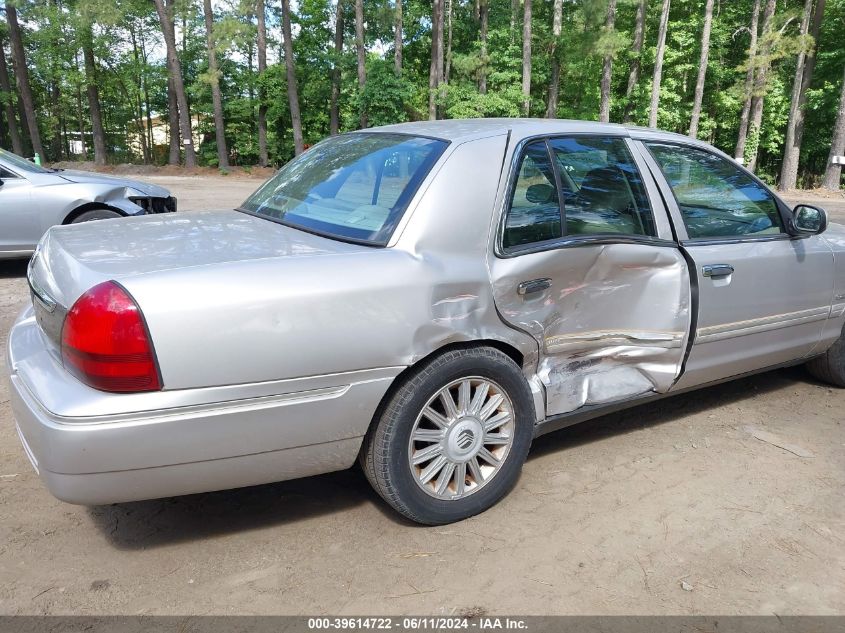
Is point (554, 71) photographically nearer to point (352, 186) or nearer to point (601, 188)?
point (601, 188)

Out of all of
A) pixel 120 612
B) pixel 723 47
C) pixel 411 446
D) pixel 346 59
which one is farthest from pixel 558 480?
pixel 723 47

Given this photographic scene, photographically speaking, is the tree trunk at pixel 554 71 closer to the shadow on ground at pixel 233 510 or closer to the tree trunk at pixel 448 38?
the tree trunk at pixel 448 38

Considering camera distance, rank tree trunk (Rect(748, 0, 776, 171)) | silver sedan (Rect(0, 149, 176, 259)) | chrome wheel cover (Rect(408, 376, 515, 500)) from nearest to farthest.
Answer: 1. chrome wheel cover (Rect(408, 376, 515, 500))
2. silver sedan (Rect(0, 149, 176, 259))
3. tree trunk (Rect(748, 0, 776, 171))

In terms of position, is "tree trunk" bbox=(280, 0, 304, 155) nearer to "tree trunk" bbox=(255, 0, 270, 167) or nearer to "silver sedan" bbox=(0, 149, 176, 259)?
"tree trunk" bbox=(255, 0, 270, 167)

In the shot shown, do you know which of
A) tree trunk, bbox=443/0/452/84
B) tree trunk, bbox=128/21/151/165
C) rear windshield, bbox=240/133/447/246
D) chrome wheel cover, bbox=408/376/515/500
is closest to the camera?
chrome wheel cover, bbox=408/376/515/500

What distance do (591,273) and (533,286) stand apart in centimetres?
38

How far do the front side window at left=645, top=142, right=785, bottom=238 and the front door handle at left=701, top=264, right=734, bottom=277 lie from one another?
0.18m

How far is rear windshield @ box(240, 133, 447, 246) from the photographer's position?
2881 millimetres

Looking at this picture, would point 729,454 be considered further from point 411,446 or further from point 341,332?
point 341,332

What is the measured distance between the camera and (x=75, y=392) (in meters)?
2.29

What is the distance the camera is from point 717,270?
357cm

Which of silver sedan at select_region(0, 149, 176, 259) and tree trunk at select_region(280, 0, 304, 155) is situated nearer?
silver sedan at select_region(0, 149, 176, 259)

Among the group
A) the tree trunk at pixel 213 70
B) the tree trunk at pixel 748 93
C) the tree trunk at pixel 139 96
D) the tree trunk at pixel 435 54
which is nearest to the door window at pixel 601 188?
the tree trunk at pixel 213 70

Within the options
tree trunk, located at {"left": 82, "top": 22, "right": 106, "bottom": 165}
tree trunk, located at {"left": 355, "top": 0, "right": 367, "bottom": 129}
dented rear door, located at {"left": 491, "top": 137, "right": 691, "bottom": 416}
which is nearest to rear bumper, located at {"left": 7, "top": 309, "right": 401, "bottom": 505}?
dented rear door, located at {"left": 491, "top": 137, "right": 691, "bottom": 416}
